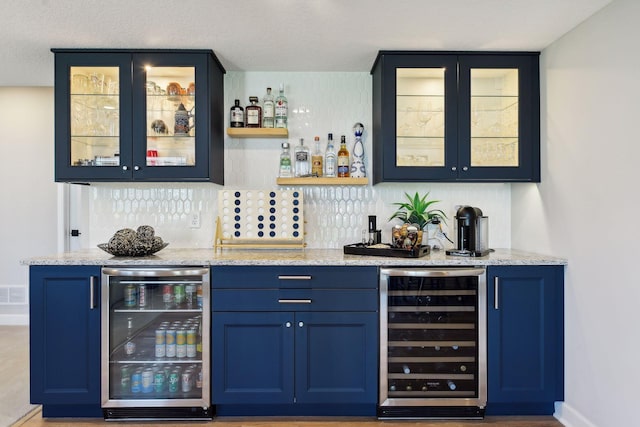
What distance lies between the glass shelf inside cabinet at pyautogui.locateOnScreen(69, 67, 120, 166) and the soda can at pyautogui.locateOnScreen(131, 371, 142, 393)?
4.39ft

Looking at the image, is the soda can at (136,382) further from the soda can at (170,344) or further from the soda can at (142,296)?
the soda can at (142,296)

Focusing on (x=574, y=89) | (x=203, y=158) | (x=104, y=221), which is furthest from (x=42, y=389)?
(x=574, y=89)

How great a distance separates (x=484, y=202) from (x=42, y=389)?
3162mm

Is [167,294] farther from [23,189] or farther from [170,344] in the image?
[23,189]

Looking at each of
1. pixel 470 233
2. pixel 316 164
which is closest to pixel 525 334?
pixel 470 233

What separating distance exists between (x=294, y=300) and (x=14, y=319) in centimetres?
354

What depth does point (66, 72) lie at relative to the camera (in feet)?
8.55

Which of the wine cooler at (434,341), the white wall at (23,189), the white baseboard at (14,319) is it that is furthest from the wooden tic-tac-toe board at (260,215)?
the white baseboard at (14,319)

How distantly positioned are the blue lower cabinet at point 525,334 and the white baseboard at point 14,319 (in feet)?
14.5

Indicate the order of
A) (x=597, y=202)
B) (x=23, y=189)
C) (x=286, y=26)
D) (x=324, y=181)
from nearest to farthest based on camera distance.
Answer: (x=597, y=202) → (x=286, y=26) → (x=324, y=181) → (x=23, y=189)

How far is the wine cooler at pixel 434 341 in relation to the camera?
235 centimetres

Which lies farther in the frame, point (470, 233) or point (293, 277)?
point (470, 233)

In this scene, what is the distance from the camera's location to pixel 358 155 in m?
2.96

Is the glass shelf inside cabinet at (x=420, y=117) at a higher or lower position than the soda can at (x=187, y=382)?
higher
